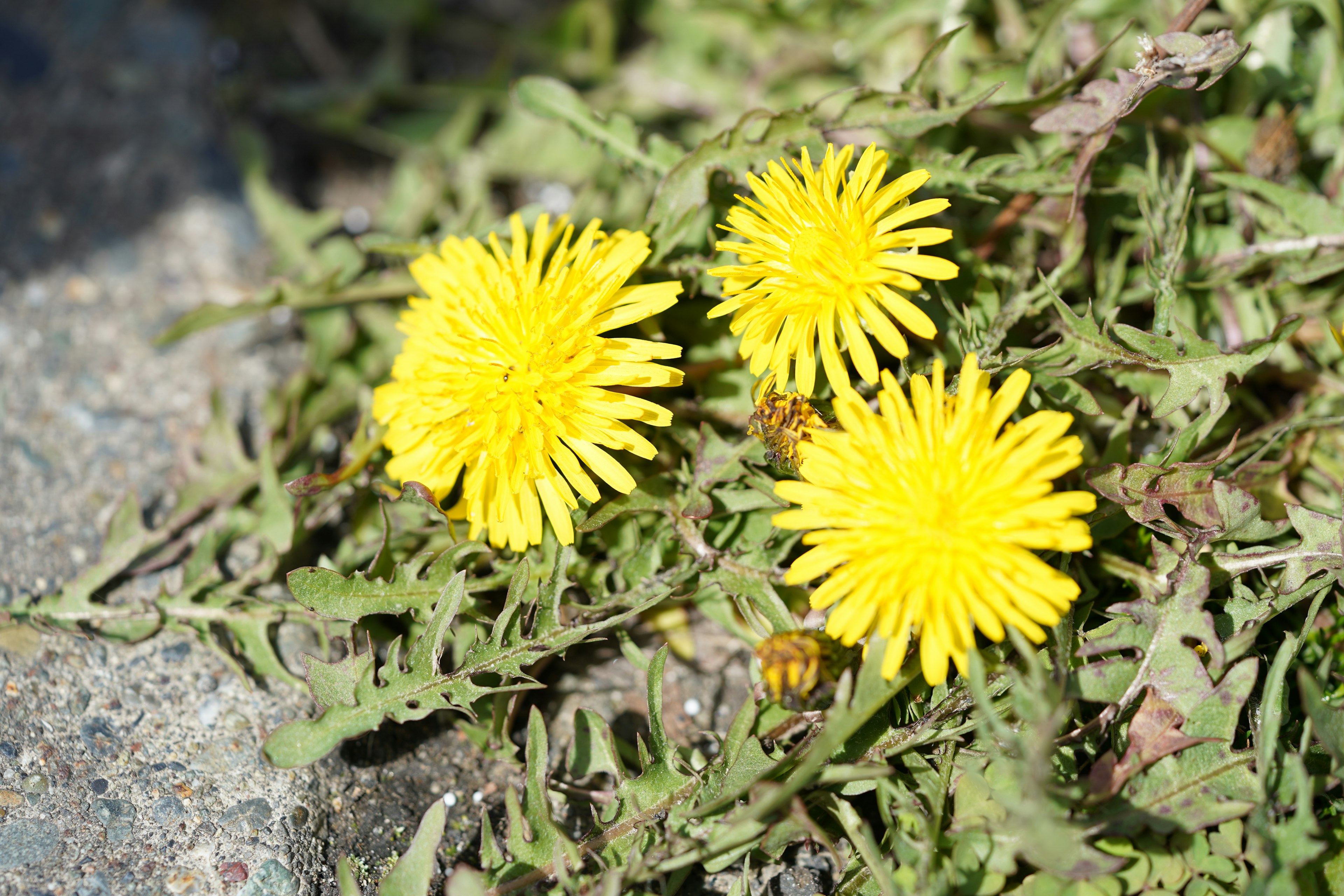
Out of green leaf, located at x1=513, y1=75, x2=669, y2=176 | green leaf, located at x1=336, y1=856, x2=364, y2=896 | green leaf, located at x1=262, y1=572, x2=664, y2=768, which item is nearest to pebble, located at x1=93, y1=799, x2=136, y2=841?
green leaf, located at x1=262, y1=572, x2=664, y2=768

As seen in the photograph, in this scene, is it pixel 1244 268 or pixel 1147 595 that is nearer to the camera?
pixel 1147 595

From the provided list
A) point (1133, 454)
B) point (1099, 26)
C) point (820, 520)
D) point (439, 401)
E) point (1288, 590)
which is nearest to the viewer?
point (820, 520)

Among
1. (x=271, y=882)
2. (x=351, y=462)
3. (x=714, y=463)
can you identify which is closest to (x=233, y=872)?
(x=271, y=882)

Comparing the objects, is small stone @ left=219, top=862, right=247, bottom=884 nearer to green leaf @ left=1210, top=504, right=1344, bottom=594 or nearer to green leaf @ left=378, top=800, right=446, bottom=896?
green leaf @ left=378, top=800, right=446, bottom=896

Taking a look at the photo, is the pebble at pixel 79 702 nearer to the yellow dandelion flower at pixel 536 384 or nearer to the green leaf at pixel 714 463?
the yellow dandelion flower at pixel 536 384

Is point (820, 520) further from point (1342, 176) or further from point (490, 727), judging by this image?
point (1342, 176)

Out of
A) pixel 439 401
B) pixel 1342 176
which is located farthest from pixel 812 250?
pixel 1342 176

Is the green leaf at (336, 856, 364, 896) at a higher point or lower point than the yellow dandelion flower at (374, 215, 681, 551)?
lower
